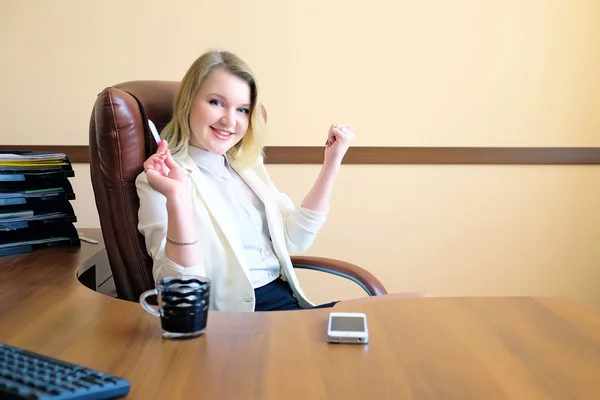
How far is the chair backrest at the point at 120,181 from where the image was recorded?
1466mm

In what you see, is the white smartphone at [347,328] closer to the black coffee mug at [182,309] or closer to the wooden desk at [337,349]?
the wooden desk at [337,349]

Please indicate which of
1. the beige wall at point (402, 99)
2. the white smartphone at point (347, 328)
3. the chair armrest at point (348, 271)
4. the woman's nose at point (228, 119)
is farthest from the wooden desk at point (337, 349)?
the beige wall at point (402, 99)

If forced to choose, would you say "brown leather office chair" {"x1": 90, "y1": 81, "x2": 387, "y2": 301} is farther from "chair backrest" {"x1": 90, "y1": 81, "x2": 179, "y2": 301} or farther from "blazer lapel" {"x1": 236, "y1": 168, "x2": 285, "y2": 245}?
"blazer lapel" {"x1": 236, "y1": 168, "x2": 285, "y2": 245}

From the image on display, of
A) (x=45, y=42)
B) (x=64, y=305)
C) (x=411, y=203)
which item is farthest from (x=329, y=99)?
(x=64, y=305)

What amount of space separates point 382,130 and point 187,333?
1683 mm

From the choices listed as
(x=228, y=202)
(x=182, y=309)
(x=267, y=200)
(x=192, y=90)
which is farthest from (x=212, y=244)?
(x=182, y=309)

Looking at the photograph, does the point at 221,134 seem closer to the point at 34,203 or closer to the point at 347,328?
the point at 34,203

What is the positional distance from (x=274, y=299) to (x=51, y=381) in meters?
0.95

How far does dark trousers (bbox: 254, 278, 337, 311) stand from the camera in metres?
1.64

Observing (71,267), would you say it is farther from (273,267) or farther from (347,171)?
(347,171)

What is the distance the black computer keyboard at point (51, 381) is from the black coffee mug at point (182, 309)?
18 cm

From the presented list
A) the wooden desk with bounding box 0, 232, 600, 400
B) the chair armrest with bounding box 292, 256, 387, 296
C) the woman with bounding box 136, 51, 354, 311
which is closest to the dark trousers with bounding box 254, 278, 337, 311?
the woman with bounding box 136, 51, 354, 311

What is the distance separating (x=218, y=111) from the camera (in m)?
1.62

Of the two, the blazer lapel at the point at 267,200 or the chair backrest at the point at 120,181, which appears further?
the blazer lapel at the point at 267,200
